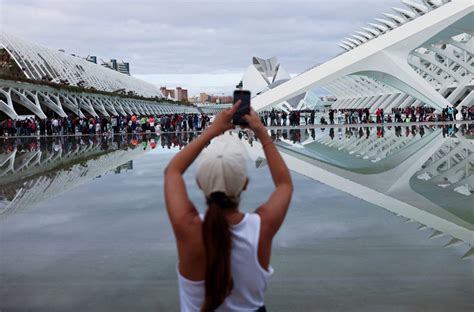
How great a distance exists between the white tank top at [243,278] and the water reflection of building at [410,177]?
2847mm

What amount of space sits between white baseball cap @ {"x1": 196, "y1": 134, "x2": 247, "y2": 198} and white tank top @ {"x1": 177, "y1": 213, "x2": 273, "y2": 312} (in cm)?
8

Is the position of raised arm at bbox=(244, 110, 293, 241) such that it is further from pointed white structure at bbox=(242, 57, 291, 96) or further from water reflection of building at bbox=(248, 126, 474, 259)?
pointed white structure at bbox=(242, 57, 291, 96)

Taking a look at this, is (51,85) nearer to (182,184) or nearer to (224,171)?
(182,184)

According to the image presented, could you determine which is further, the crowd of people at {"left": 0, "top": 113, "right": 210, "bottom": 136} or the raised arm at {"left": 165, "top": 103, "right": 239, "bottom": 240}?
the crowd of people at {"left": 0, "top": 113, "right": 210, "bottom": 136}

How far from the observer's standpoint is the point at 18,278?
3691 millimetres

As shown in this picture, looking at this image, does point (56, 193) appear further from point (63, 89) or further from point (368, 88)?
point (368, 88)

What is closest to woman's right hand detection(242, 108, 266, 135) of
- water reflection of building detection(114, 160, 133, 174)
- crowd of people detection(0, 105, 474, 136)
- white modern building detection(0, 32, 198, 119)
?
water reflection of building detection(114, 160, 133, 174)

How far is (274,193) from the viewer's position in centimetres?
156

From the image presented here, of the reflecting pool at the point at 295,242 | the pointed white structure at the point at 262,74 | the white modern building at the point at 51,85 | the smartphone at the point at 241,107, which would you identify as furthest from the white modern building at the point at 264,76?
the smartphone at the point at 241,107

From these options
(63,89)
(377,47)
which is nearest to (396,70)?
(377,47)

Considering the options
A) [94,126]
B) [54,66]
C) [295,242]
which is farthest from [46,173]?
[54,66]

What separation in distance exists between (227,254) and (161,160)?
10.4 m

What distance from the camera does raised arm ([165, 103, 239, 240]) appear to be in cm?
144

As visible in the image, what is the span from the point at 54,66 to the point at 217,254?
50.8m
